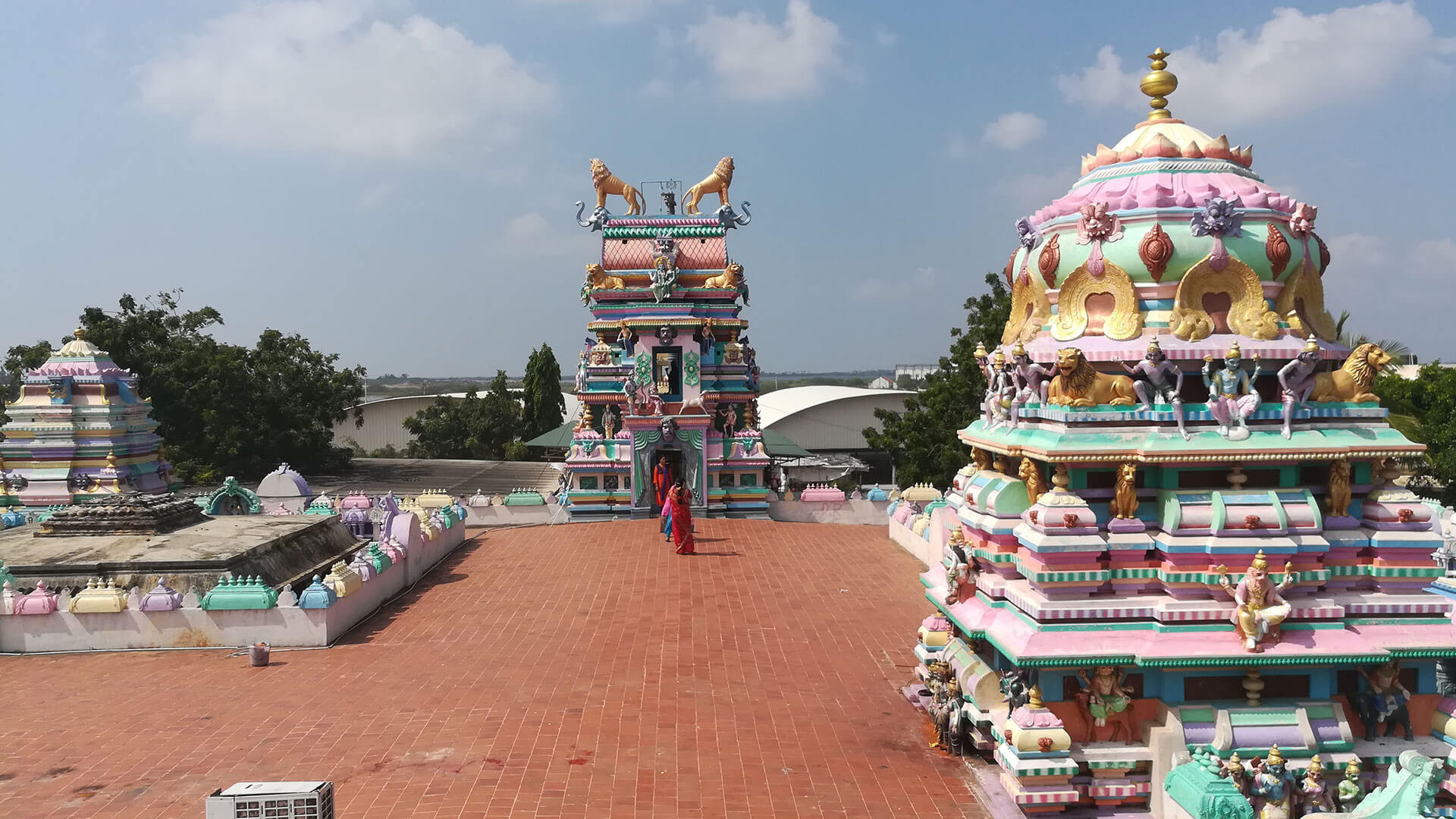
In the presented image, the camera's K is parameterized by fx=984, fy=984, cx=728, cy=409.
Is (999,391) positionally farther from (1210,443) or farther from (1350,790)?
(1350,790)

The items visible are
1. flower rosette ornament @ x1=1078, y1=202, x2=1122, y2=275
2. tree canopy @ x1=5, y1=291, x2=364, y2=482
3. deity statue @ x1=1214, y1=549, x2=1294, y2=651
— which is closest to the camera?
deity statue @ x1=1214, y1=549, x2=1294, y2=651

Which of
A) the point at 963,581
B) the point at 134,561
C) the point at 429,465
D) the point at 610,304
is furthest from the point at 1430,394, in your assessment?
the point at 429,465

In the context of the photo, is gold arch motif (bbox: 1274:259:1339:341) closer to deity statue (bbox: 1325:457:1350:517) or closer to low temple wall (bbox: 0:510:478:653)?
deity statue (bbox: 1325:457:1350:517)

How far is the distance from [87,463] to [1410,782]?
26.2m

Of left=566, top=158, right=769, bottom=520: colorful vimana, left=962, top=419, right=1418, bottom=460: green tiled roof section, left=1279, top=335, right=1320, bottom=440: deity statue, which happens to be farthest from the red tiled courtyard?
left=566, top=158, right=769, bottom=520: colorful vimana

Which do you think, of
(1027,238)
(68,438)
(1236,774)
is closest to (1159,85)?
(1027,238)

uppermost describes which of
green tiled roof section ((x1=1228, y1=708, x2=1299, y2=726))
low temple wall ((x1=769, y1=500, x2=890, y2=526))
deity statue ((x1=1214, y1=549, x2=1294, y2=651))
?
deity statue ((x1=1214, y1=549, x2=1294, y2=651))

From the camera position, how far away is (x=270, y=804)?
5.24 m

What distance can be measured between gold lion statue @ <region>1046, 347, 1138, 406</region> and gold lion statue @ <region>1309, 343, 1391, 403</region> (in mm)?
1611

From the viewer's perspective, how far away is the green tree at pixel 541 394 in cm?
4738

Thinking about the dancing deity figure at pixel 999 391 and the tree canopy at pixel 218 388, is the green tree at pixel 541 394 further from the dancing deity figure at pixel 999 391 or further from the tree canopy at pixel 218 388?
the dancing deity figure at pixel 999 391

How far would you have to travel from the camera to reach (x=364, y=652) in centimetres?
1200

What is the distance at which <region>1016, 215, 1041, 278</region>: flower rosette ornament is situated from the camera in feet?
29.8

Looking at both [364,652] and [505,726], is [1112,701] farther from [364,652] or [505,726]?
[364,652]
